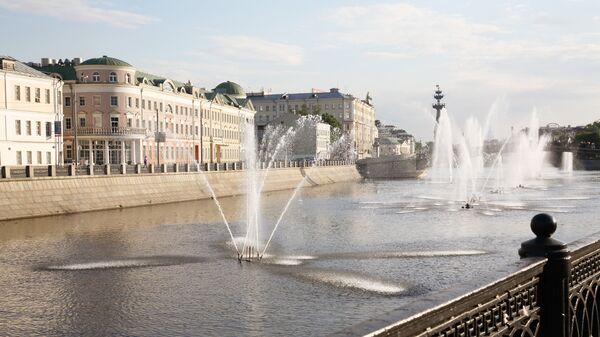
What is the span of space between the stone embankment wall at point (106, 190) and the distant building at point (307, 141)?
2314 inches

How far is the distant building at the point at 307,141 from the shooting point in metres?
135

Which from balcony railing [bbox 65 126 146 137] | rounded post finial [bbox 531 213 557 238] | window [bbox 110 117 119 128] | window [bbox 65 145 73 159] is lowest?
rounded post finial [bbox 531 213 557 238]

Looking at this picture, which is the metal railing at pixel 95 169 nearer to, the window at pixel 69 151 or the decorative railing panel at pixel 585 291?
the window at pixel 69 151

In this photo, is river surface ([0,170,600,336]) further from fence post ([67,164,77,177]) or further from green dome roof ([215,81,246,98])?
green dome roof ([215,81,246,98])

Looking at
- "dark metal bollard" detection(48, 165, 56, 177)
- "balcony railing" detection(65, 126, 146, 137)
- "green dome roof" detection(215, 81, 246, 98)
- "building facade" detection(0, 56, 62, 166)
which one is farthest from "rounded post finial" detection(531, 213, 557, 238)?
"green dome roof" detection(215, 81, 246, 98)

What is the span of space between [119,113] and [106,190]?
30012mm

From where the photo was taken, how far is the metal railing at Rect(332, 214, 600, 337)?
4613mm

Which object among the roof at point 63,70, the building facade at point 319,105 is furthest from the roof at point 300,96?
the roof at point 63,70

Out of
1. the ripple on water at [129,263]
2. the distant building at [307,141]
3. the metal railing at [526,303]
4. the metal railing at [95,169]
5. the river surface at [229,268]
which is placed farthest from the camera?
the distant building at [307,141]

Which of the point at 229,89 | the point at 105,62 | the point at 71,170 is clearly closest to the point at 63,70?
the point at 105,62

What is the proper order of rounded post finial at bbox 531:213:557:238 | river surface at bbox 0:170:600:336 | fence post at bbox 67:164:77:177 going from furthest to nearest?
fence post at bbox 67:164:77:177 → river surface at bbox 0:170:600:336 → rounded post finial at bbox 531:213:557:238

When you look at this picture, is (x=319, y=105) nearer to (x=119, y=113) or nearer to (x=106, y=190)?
(x=119, y=113)

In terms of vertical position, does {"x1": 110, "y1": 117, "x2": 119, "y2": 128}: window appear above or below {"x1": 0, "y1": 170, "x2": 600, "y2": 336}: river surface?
above

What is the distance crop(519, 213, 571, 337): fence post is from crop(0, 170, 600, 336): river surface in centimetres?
762
